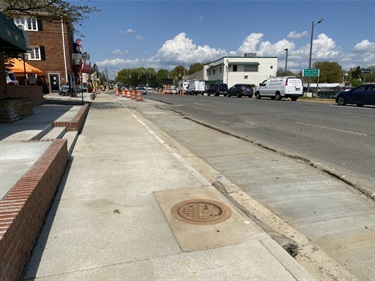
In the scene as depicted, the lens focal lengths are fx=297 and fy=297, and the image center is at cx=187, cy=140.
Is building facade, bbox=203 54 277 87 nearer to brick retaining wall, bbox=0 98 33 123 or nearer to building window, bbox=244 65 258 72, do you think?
building window, bbox=244 65 258 72

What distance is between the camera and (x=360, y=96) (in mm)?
20781

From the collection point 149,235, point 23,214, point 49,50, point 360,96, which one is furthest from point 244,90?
point 23,214

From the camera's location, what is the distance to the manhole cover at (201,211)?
3516 millimetres

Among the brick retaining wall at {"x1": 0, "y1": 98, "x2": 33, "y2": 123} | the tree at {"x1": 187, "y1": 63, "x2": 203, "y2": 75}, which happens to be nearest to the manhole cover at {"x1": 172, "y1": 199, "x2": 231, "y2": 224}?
the brick retaining wall at {"x1": 0, "y1": 98, "x2": 33, "y2": 123}

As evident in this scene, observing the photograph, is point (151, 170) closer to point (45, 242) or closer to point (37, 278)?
point (45, 242)

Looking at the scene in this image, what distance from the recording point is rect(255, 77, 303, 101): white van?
2928 centimetres

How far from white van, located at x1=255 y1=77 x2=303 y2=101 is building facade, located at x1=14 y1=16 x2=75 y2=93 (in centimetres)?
2214

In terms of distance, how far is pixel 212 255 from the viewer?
9.14 ft

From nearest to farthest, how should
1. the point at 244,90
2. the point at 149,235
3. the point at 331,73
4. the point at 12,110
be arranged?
the point at 149,235, the point at 12,110, the point at 244,90, the point at 331,73

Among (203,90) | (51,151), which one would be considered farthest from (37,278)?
(203,90)

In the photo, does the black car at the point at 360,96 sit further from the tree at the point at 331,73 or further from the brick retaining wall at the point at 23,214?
the tree at the point at 331,73

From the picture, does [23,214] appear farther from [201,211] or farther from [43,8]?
[43,8]

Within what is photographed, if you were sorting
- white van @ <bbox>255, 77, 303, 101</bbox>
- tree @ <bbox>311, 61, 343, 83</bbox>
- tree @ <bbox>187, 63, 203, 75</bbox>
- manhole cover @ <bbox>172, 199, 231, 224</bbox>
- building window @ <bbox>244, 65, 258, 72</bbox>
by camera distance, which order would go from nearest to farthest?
manhole cover @ <bbox>172, 199, 231, 224</bbox>, white van @ <bbox>255, 77, 303, 101</bbox>, building window @ <bbox>244, 65, 258, 72</bbox>, tree @ <bbox>311, 61, 343, 83</bbox>, tree @ <bbox>187, 63, 203, 75</bbox>

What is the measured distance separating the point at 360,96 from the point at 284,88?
931cm
